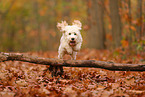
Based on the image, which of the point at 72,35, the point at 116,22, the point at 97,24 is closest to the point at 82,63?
the point at 72,35

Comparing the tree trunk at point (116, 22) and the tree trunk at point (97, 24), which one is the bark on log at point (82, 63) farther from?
the tree trunk at point (97, 24)

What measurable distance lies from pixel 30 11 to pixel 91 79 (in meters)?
27.8

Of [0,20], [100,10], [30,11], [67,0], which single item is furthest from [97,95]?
[30,11]

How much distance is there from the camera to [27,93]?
3957mm

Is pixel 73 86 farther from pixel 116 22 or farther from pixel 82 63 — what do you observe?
pixel 116 22

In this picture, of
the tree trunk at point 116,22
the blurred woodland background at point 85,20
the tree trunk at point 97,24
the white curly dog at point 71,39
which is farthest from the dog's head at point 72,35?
the tree trunk at point 97,24

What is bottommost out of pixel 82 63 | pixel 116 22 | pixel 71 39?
pixel 82 63

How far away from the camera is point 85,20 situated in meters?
28.3

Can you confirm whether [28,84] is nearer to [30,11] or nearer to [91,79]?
[91,79]

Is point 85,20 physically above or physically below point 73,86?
above

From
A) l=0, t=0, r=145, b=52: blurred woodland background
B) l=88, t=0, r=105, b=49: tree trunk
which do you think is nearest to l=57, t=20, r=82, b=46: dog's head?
l=0, t=0, r=145, b=52: blurred woodland background

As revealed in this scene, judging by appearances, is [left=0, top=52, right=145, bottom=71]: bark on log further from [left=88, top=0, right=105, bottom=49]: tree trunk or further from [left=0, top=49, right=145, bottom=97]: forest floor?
[left=88, top=0, right=105, bottom=49]: tree trunk

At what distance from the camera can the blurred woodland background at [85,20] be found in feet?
32.3

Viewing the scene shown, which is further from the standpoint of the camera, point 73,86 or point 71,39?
point 71,39
